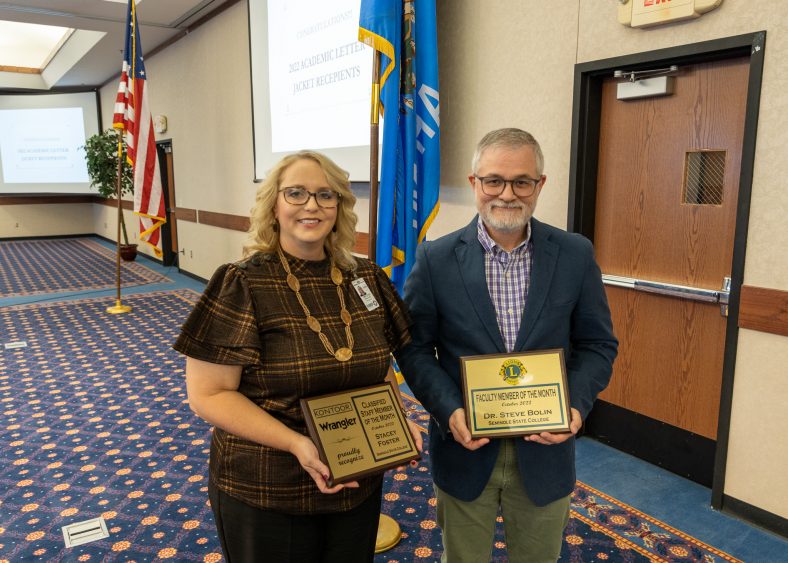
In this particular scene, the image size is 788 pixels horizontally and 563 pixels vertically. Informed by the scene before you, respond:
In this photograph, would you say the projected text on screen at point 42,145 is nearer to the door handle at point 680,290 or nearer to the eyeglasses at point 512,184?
the door handle at point 680,290

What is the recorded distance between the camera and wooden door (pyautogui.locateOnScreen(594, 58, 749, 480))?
2506mm

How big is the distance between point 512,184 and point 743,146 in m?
1.48

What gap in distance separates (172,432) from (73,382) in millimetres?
1342

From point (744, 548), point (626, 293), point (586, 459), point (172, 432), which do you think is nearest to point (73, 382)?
point (172, 432)

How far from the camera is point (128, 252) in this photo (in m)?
10.1

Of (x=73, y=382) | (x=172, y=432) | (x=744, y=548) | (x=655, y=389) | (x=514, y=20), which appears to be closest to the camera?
(x=744, y=548)

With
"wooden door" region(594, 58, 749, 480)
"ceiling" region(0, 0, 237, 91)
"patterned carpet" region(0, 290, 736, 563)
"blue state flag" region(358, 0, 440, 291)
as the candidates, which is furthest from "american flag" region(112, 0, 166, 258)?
"wooden door" region(594, 58, 749, 480)

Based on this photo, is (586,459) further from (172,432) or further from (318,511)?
(172,432)

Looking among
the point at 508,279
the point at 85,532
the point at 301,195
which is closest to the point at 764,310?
the point at 508,279

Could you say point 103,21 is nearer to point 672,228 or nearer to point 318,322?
point 672,228

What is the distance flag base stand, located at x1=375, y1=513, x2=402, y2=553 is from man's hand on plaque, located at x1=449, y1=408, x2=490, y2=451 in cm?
105

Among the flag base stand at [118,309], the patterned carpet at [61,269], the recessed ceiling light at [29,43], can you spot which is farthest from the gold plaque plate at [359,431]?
the recessed ceiling light at [29,43]

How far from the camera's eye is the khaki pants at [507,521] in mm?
1441

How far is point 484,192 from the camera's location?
1.36m
